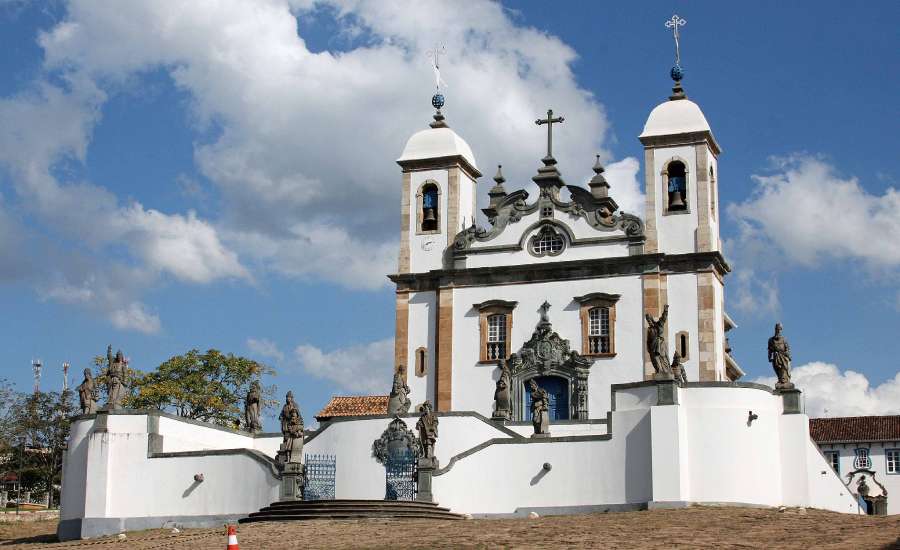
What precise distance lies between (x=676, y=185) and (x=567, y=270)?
4335mm

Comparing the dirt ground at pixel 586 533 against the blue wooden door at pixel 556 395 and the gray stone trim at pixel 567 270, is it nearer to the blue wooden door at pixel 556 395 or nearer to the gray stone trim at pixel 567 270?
the blue wooden door at pixel 556 395

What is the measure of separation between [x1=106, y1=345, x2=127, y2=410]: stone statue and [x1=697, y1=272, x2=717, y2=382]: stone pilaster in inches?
634

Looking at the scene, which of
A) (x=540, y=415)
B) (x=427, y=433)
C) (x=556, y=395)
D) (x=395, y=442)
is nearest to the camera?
(x=427, y=433)

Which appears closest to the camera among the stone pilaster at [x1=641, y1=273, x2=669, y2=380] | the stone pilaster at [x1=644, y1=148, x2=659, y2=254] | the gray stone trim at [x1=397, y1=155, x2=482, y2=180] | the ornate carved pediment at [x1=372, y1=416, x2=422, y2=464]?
the ornate carved pediment at [x1=372, y1=416, x2=422, y2=464]

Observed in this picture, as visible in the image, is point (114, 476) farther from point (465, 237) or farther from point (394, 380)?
point (465, 237)

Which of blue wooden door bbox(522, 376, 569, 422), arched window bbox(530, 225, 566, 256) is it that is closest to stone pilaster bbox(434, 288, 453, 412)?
blue wooden door bbox(522, 376, 569, 422)

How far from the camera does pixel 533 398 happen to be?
35.7 m

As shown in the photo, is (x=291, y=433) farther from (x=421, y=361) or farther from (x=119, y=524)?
(x=421, y=361)

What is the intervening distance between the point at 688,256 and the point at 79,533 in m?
18.9

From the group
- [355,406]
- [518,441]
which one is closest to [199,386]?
[355,406]

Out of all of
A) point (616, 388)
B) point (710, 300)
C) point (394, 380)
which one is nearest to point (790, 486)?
point (616, 388)

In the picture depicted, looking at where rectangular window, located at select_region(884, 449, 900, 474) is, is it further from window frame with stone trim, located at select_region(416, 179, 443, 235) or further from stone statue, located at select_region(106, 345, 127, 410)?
stone statue, located at select_region(106, 345, 127, 410)

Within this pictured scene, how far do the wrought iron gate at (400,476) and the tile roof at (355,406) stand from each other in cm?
1861

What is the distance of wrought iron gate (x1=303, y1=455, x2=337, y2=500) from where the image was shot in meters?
33.5
